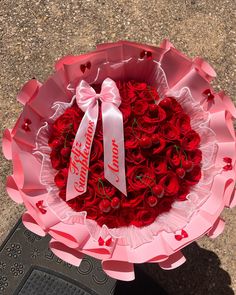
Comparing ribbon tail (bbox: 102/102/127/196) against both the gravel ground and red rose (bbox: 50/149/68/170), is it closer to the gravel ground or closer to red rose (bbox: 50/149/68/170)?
red rose (bbox: 50/149/68/170)

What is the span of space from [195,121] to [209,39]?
1034mm

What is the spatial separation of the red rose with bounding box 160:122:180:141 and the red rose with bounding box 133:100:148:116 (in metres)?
0.05

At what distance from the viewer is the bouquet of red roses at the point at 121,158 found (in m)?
0.80

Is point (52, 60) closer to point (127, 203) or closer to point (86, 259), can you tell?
point (86, 259)

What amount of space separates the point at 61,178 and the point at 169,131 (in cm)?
23

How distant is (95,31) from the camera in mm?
1818

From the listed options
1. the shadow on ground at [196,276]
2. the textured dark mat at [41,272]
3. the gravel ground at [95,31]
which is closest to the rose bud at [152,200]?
the textured dark mat at [41,272]

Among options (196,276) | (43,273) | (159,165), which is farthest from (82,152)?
(196,276)

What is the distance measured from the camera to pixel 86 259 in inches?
51.2

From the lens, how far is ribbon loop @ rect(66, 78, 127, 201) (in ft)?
2.57

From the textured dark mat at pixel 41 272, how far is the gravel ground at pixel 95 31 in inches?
21.2

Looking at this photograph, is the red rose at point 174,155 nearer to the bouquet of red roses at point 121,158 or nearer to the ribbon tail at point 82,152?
the bouquet of red roses at point 121,158

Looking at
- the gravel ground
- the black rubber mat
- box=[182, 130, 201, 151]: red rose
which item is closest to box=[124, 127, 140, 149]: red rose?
box=[182, 130, 201, 151]: red rose

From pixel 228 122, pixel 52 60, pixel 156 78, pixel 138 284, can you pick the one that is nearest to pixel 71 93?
pixel 156 78
